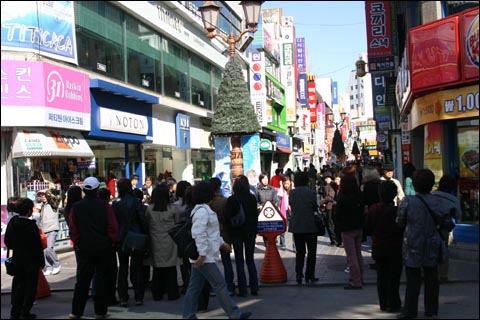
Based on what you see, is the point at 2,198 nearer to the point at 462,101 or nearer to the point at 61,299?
the point at 61,299

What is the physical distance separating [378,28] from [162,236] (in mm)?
12795

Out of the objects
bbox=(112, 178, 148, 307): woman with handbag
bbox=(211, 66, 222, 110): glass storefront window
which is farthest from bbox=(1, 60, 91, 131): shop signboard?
bbox=(211, 66, 222, 110): glass storefront window

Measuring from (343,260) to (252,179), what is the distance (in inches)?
162

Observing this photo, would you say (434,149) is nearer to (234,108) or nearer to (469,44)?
(469,44)

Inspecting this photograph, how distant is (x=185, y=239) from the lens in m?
6.25

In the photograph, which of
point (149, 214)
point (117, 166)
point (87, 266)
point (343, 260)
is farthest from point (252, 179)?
point (87, 266)

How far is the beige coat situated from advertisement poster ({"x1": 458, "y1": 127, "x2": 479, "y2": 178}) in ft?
19.4

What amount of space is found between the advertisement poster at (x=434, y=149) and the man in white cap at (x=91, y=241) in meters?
6.83

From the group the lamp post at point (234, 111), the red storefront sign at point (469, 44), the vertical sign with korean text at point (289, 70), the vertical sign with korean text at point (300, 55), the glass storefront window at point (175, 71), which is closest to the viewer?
the red storefront sign at point (469, 44)

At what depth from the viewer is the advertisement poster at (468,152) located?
9.74 meters

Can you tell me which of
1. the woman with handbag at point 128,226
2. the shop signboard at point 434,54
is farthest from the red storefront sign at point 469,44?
the woman with handbag at point 128,226

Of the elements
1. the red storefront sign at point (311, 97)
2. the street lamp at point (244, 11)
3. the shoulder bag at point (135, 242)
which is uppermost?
the red storefront sign at point (311, 97)

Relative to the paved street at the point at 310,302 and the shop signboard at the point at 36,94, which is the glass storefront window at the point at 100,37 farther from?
the paved street at the point at 310,302

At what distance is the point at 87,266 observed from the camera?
21.1 ft
